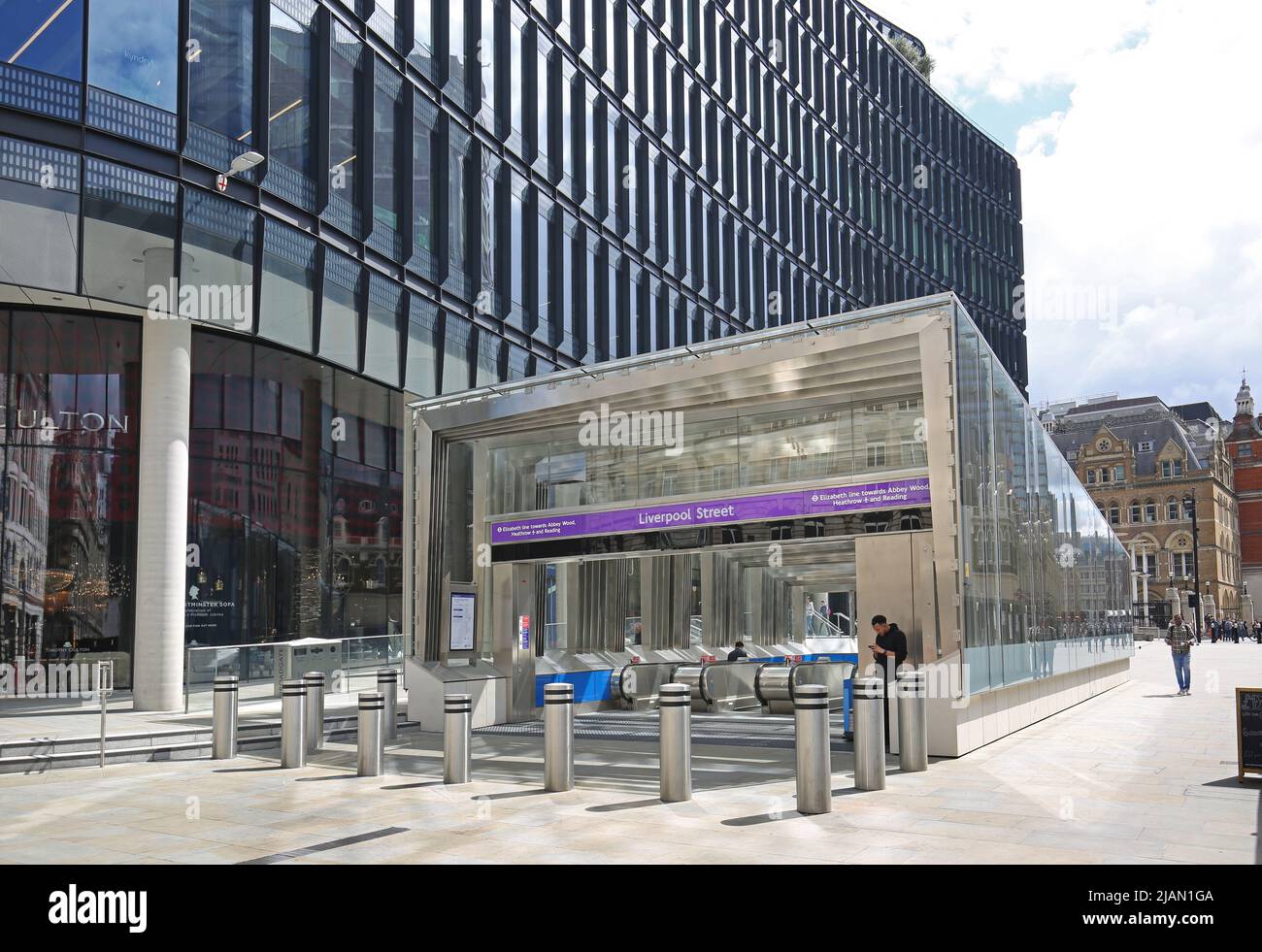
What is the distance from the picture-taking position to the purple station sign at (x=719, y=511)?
1352 centimetres

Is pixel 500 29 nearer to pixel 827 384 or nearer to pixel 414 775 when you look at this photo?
pixel 827 384

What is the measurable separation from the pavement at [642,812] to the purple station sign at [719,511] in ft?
10.3

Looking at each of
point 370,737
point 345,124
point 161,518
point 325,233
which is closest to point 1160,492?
point 345,124

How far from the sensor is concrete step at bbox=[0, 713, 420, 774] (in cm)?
1301

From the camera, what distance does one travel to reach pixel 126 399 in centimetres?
2230

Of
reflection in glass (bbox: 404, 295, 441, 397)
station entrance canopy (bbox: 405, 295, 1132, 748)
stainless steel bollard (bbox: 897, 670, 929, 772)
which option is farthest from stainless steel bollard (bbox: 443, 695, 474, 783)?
reflection in glass (bbox: 404, 295, 441, 397)

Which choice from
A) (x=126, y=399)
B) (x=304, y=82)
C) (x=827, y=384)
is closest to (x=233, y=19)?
(x=304, y=82)

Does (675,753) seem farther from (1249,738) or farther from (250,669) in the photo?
(250,669)

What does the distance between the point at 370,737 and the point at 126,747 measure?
14.3 ft

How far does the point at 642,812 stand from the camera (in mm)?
9039

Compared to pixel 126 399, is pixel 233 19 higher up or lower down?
higher up

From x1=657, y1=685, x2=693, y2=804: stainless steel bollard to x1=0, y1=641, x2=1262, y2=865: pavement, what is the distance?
162mm

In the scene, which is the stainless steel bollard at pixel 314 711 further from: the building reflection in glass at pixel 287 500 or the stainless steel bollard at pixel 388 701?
the building reflection in glass at pixel 287 500
